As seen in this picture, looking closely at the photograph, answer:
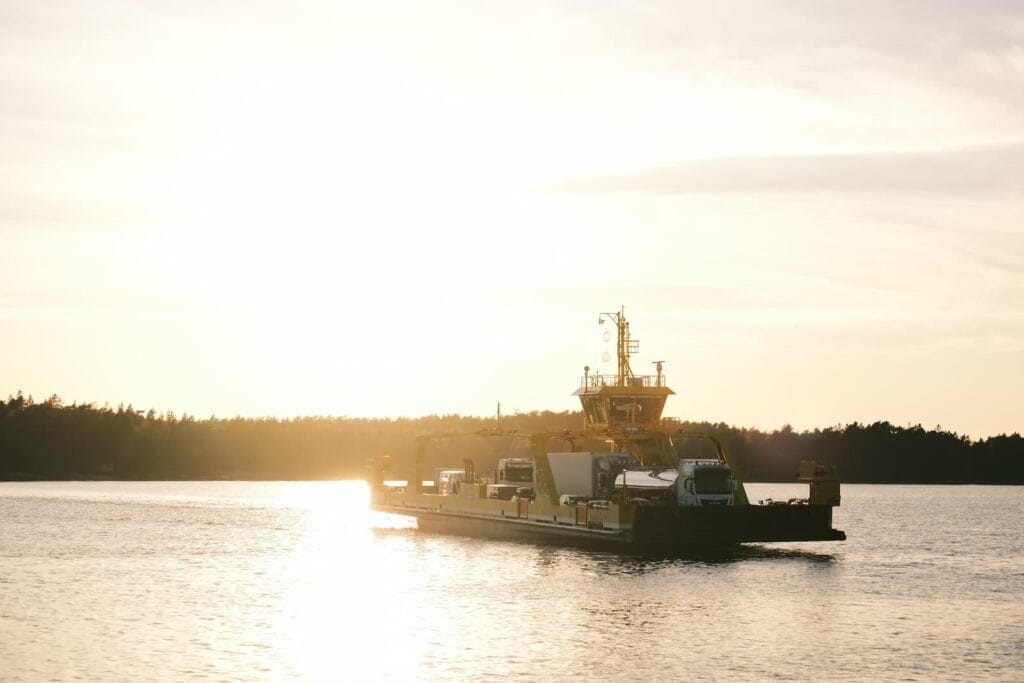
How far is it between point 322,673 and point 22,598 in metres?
22.0

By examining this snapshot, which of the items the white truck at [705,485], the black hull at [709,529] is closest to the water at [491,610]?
the black hull at [709,529]

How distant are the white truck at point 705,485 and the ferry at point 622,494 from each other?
5 cm

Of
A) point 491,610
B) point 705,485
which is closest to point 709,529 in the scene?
point 705,485

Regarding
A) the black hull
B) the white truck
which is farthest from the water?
the white truck

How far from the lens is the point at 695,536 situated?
62812 millimetres

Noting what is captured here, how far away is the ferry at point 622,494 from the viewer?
63156 mm

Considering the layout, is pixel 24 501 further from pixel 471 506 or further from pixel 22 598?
pixel 22 598

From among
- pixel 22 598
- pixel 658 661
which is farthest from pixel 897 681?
pixel 22 598

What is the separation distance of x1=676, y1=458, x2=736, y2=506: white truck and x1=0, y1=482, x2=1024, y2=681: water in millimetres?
3303

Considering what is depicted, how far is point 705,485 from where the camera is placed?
65.4m

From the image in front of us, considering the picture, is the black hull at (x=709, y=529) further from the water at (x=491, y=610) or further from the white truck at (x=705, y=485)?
the white truck at (x=705, y=485)

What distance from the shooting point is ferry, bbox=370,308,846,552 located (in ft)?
207

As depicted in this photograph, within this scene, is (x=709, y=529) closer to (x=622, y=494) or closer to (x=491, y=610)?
(x=622, y=494)

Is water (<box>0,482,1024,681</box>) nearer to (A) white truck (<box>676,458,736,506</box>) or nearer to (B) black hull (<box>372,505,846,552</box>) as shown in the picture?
(B) black hull (<box>372,505,846,552</box>)
